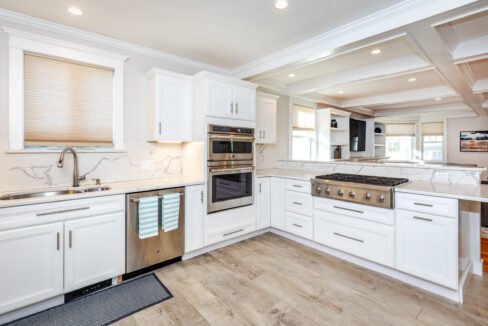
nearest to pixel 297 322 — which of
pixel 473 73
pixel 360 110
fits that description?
pixel 473 73

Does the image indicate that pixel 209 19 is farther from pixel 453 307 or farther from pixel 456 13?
pixel 453 307

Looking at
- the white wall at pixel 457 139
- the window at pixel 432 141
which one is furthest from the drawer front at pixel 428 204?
the white wall at pixel 457 139

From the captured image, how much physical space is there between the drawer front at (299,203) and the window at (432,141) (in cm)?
640

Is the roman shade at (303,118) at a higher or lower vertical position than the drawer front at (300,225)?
higher

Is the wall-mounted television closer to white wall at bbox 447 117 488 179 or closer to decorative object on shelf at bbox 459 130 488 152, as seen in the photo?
white wall at bbox 447 117 488 179

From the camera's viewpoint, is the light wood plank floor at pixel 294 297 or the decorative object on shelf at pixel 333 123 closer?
the light wood plank floor at pixel 294 297

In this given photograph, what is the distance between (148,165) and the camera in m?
3.09

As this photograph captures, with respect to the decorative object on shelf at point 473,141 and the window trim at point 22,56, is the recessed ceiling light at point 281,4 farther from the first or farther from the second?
the decorative object on shelf at point 473,141

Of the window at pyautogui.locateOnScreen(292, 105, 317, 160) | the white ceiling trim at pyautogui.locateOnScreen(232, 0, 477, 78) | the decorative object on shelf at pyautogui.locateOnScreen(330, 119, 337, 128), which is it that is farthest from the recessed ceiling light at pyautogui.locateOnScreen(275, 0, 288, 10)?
the decorative object on shelf at pyautogui.locateOnScreen(330, 119, 337, 128)

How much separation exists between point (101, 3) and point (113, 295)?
2533 mm

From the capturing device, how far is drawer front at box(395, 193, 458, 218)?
2.07 meters

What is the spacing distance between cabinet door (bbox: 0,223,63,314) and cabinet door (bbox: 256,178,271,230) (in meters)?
2.33

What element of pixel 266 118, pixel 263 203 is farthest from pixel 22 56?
pixel 263 203

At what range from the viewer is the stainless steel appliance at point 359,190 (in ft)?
7.99
